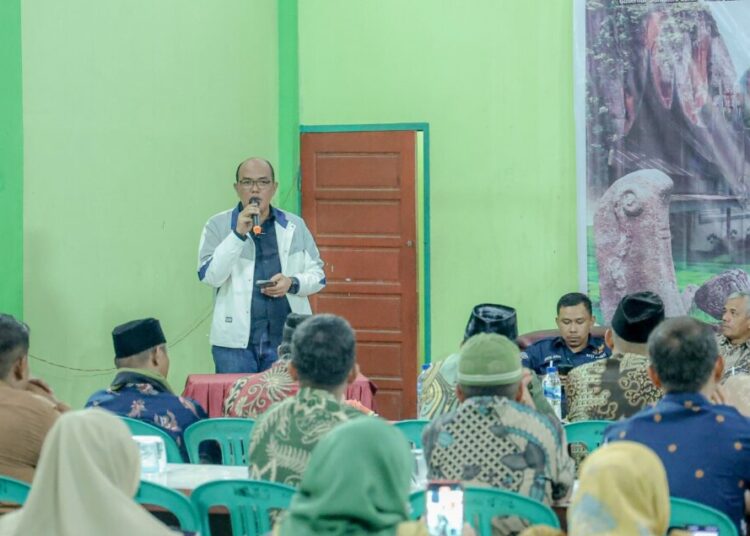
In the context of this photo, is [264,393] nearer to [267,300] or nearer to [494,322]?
[494,322]

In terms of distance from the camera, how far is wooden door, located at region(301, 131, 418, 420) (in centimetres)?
862

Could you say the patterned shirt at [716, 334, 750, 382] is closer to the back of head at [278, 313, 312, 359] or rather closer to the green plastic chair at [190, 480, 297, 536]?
the back of head at [278, 313, 312, 359]

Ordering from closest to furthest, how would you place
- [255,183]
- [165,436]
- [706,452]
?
[706,452] → [165,436] → [255,183]

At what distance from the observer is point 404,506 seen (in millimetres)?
2658

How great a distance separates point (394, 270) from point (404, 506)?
19.8ft

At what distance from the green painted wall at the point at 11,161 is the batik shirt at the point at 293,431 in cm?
279

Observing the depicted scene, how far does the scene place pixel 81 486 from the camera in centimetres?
263

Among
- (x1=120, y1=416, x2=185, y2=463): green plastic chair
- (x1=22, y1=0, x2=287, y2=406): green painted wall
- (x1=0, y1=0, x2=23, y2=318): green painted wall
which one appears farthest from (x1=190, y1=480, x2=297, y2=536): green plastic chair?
(x1=22, y1=0, x2=287, y2=406): green painted wall

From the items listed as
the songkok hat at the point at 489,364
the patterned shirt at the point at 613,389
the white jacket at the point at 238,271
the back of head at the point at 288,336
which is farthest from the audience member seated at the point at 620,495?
the white jacket at the point at 238,271

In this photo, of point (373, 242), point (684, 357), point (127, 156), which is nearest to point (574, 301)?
point (373, 242)

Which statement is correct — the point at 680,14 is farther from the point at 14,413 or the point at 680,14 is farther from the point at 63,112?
the point at 14,413

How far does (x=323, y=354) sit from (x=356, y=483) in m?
0.98

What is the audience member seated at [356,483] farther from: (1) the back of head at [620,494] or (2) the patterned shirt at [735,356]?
(2) the patterned shirt at [735,356]

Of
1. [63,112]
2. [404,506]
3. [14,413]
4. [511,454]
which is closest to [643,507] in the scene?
[404,506]
